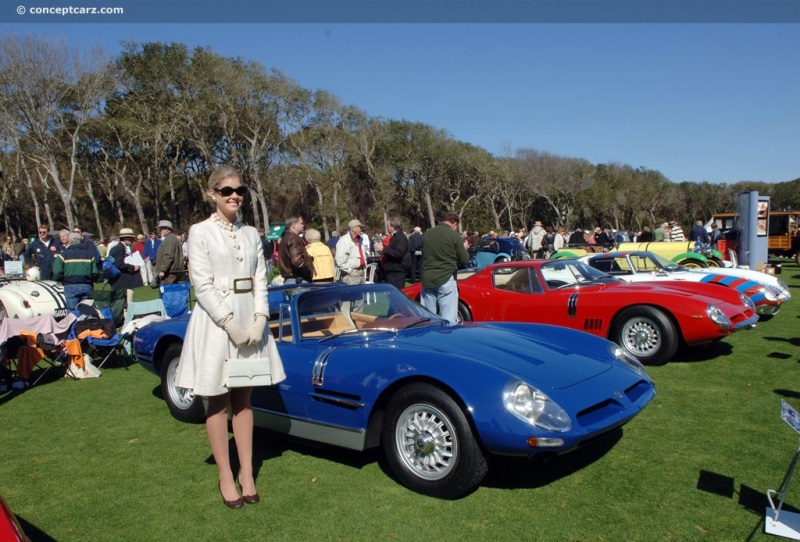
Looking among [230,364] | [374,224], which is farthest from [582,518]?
[374,224]

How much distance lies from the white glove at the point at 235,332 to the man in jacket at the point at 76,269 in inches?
271

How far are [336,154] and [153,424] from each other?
151 ft

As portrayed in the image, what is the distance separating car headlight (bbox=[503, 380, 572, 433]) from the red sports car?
4.18m

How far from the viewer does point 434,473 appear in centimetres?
359

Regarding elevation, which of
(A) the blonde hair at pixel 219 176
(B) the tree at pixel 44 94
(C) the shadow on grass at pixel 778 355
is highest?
(B) the tree at pixel 44 94

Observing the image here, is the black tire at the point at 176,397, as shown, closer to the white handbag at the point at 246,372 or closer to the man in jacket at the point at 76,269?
the white handbag at the point at 246,372

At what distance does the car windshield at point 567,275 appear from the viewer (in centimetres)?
802

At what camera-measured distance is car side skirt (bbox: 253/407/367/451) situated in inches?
151

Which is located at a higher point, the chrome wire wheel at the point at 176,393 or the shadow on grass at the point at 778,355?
the chrome wire wheel at the point at 176,393

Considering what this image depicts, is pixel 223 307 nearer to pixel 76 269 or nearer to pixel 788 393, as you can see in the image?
pixel 788 393

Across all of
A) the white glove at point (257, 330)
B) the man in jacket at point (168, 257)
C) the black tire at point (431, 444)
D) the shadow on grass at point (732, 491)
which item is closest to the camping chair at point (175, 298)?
the man in jacket at point (168, 257)

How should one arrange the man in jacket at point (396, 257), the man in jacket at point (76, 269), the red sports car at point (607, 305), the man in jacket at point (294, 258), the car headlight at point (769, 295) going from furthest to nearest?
the man in jacket at point (396, 257) < the car headlight at point (769, 295) < the man in jacket at point (76, 269) < the man in jacket at point (294, 258) < the red sports car at point (607, 305)

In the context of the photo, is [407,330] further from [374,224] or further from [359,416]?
[374,224]

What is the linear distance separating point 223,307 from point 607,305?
212 inches
